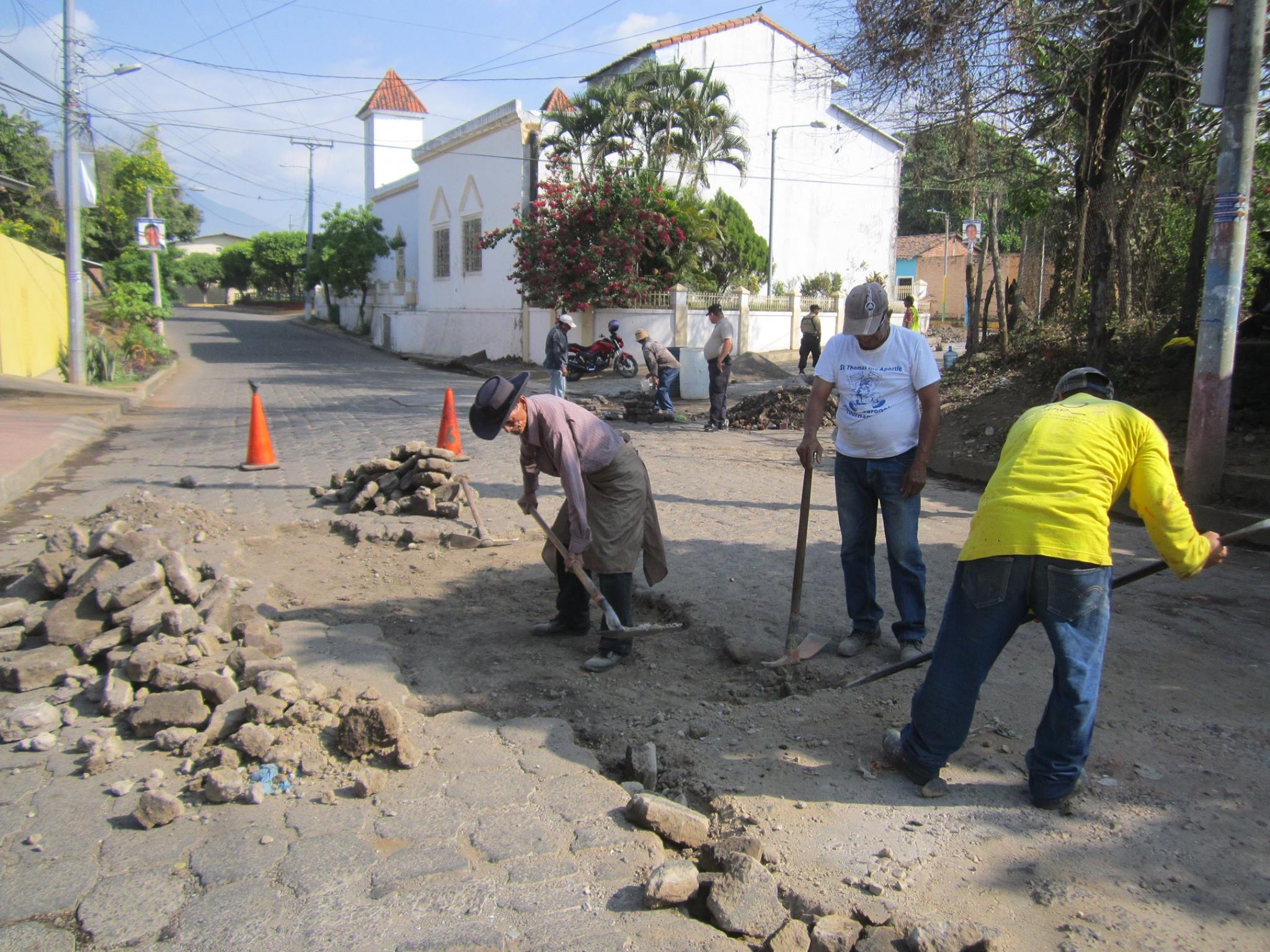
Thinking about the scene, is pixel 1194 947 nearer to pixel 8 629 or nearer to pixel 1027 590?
pixel 1027 590

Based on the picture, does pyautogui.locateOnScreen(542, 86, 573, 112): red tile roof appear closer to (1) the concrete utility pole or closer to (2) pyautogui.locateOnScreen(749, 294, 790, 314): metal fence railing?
(2) pyautogui.locateOnScreen(749, 294, 790, 314): metal fence railing

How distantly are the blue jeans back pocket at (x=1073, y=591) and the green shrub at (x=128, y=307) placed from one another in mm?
22979

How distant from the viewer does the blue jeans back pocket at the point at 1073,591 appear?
289 cm

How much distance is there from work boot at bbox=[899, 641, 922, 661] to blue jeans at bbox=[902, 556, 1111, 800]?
1.07m

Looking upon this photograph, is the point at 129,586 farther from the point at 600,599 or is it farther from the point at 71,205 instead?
the point at 71,205

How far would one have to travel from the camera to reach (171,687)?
3.74 m

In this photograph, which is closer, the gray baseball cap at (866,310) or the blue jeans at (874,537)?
the gray baseball cap at (866,310)

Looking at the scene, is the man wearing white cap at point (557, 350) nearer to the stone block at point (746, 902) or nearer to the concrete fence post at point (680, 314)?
the concrete fence post at point (680, 314)

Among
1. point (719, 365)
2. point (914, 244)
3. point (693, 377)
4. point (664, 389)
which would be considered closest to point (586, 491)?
point (719, 365)

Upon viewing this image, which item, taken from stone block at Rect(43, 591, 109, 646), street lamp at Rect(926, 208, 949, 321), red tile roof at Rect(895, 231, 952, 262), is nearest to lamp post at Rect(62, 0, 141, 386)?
stone block at Rect(43, 591, 109, 646)

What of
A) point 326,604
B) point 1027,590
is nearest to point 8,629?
point 326,604

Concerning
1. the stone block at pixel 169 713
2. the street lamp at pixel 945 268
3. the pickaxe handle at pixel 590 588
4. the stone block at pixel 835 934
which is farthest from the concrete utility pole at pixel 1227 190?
the street lamp at pixel 945 268

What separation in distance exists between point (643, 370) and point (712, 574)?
54.1 feet

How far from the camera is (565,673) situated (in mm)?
4402
